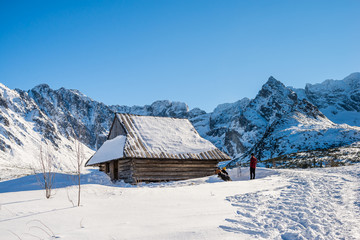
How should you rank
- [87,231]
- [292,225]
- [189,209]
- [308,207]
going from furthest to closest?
[308,207] → [189,209] → [292,225] → [87,231]

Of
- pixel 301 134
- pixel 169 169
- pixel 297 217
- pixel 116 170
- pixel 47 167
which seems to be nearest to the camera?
pixel 297 217

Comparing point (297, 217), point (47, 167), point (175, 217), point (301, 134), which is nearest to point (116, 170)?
point (47, 167)

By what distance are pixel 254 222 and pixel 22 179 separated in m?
14.1

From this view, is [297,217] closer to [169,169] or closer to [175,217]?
[175,217]

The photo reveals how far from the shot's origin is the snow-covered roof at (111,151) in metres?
17.0

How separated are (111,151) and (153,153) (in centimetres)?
303

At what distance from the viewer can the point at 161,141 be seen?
62.3 ft

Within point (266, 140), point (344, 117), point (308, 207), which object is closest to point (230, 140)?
point (344, 117)

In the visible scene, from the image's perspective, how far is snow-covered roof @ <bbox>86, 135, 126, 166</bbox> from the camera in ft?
55.7

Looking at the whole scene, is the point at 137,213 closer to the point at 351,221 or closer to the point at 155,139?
the point at 351,221

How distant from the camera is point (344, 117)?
166375 millimetres

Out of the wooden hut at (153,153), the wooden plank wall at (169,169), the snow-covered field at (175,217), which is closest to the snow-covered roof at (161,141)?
the wooden hut at (153,153)

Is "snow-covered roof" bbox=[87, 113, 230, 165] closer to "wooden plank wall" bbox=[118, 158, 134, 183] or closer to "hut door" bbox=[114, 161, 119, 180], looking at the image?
"wooden plank wall" bbox=[118, 158, 134, 183]


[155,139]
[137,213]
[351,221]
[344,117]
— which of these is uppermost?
[344,117]
